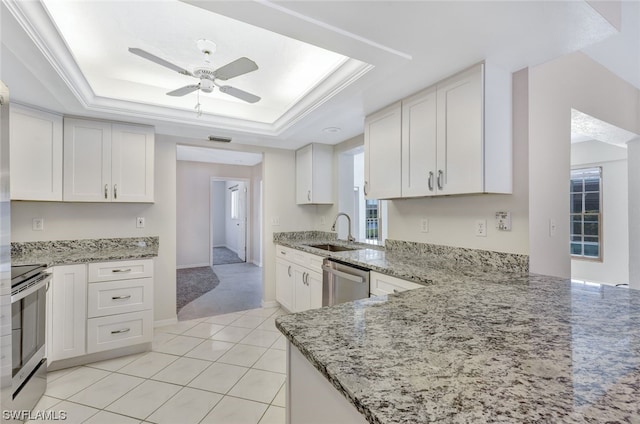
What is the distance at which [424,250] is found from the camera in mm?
2480

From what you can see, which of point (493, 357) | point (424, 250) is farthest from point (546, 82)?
point (493, 357)

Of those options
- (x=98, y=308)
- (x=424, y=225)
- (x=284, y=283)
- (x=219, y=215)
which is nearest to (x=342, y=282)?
(x=424, y=225)

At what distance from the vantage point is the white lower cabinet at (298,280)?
294cm

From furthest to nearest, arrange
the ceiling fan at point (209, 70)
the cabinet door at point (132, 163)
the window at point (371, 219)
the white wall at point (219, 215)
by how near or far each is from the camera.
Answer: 1. the white wall at point (219, 215)
2. the window at point (371, 219)
3. the cabinet door at point (132, 163)
4. the ceiling fan at point (209, 70)

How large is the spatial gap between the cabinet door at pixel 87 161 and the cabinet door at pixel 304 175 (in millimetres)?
2134

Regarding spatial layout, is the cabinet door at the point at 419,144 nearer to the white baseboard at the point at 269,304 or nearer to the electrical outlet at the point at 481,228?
the electrical outlet at the point at 481,228

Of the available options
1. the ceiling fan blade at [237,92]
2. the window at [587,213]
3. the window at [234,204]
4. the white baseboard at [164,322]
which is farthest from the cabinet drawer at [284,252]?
the window at [587,213]

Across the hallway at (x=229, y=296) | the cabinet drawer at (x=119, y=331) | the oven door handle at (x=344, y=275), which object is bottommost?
the hallway at (x=229, y=296)

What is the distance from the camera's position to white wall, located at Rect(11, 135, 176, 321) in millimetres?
2689

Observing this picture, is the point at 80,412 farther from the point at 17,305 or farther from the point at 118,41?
the point at 118,41

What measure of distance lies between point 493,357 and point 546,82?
209 cm

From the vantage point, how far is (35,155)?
7.95 ft

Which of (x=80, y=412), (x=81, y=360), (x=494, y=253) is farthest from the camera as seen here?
(x=81, y=360)

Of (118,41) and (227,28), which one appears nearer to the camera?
(227,28)
